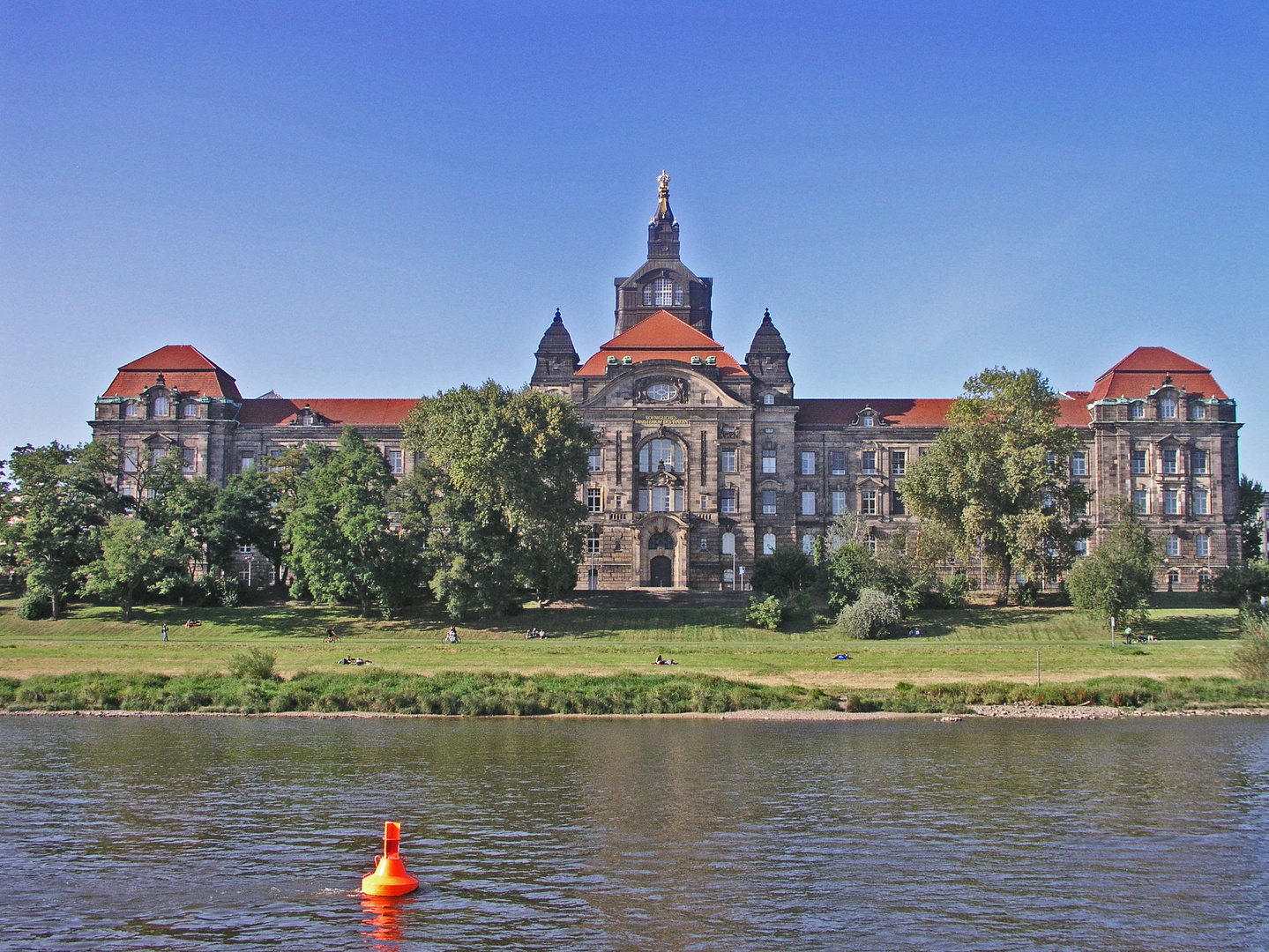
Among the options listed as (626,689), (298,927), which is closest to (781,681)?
(626,689)

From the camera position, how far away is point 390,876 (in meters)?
21.4

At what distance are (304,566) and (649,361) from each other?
103 ft

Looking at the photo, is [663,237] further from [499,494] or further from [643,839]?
[643,839]

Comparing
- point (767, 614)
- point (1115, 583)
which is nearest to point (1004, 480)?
point (1115, 583)

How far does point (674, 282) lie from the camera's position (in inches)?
4058

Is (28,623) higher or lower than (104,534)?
lower

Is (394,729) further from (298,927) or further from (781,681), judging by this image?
(298,927)

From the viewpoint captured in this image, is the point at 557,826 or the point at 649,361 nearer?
the point at 557,826

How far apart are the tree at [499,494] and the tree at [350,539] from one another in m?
2.87

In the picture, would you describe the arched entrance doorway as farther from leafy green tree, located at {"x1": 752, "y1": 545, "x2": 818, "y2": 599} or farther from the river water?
the river water

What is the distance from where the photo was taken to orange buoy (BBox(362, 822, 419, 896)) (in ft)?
69.8

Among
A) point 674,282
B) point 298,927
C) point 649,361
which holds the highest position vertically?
point 674,282

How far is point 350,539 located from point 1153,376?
6352cm

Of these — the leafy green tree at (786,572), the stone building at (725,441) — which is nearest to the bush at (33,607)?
the stone building at (725,441)
